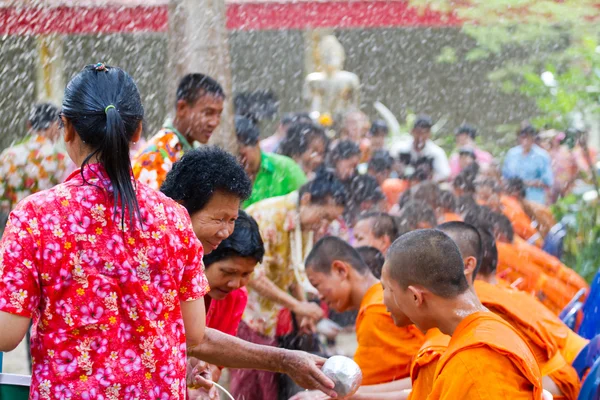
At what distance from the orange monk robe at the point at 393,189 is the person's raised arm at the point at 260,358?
6002 millimetres

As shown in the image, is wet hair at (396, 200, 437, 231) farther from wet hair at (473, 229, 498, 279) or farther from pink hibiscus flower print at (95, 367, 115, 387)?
pink hibiscus flower print at (95, 367, 115, 387)

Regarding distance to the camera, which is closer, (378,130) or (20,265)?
(20,265)

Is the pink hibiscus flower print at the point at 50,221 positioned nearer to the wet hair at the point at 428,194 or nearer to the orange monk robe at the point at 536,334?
the orange monk robe at the point at 536,334

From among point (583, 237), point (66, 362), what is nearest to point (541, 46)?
point (583, 237)

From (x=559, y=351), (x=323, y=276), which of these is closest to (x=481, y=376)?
(x=559, y=351)

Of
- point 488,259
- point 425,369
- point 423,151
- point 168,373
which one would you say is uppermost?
point 168,373

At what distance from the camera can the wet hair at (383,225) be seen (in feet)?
19.9

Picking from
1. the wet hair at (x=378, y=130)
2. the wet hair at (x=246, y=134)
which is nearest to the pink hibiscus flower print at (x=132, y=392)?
the wet hair at (x=246, y=134)

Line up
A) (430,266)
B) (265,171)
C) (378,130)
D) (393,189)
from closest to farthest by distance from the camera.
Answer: (430,266) < (265,171) < (393,189) < (378,130)

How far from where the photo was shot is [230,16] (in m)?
13.9

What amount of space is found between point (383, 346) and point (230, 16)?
1016 cm

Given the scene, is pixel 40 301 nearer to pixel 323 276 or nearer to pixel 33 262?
pixel 33 262

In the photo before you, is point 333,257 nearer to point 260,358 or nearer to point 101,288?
point 260,358

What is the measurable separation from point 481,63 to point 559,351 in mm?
12923
